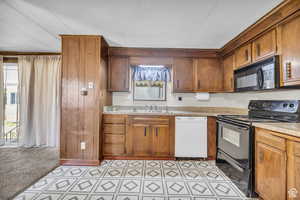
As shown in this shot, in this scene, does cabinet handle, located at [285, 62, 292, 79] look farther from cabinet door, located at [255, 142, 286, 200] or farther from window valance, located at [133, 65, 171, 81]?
window valance, located at [133, 65, 171, 81]

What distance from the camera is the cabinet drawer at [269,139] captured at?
1.36m

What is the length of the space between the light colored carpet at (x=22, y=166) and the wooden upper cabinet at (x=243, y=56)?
3716 millimetres

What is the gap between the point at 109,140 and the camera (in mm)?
2803

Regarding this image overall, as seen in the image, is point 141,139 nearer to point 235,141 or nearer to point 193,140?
point 193,140

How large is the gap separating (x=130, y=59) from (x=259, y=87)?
94.5 inches

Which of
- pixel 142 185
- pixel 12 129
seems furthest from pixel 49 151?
pixel 142 185

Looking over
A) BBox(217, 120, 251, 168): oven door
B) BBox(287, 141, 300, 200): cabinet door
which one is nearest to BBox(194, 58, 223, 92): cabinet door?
BBox(217, 120, 251, 168): oven door

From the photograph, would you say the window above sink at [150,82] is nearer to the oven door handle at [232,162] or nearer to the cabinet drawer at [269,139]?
the oven door handle at [232,162]

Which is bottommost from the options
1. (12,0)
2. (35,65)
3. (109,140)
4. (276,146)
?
(109,140)

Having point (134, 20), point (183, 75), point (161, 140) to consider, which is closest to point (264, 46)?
point (183, 75)

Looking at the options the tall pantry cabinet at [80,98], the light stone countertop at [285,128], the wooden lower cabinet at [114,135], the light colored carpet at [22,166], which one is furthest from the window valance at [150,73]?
the light colored carpet at [22,166]

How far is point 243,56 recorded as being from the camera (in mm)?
2434

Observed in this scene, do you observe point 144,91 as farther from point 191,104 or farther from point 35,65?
point 35,65

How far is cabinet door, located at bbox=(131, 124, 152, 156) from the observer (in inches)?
110
